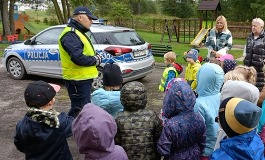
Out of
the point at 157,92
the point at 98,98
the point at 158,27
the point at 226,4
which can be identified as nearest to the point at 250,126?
the point at 98,98

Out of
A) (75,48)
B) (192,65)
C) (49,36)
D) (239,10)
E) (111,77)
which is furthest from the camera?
(239,10)

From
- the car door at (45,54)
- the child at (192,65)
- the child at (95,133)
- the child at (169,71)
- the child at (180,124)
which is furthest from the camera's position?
the car door at (45,54)

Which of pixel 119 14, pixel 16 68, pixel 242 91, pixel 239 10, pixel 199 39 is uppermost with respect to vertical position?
pixel 239 10

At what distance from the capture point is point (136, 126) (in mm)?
2949

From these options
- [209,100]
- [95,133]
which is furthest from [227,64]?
[95,133]

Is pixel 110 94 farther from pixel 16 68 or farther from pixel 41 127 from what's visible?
pixel 16 68

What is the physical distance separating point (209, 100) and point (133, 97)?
947 millimetres

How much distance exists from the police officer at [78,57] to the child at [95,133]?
80.3 inches

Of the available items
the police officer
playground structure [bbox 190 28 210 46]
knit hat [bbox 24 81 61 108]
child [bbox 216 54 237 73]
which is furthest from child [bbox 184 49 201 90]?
playground structure [bbox 190 28 210 46]

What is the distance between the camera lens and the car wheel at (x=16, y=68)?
942 cm

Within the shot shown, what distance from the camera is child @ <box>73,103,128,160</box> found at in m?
2.44

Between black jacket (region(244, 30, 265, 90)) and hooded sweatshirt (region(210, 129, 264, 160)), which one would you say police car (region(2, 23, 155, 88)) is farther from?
hooded sweatshirt (region(210, 129, 264, 160))

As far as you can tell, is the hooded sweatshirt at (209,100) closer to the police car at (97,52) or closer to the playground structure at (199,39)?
the police car at (97,52)

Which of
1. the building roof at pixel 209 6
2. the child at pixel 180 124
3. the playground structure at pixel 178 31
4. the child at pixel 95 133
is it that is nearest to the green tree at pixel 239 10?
the playground structure at pixel 178 31
